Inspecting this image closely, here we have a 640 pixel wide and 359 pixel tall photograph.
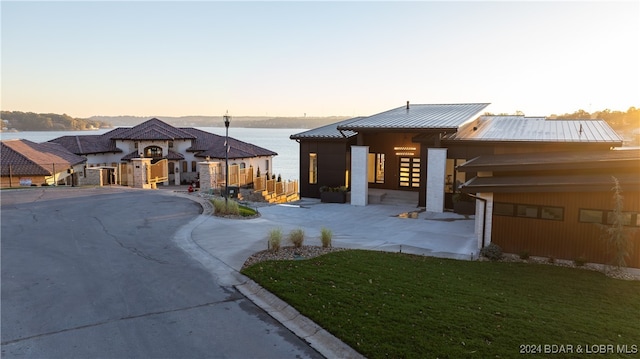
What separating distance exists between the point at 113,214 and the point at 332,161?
1254 cm

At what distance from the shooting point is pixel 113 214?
754 inches

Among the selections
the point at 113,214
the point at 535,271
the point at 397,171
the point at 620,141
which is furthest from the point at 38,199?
the point at 620,141

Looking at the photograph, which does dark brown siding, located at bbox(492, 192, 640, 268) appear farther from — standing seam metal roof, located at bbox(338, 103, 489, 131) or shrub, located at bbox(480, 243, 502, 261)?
standing seam metal roof, located at bbox(338, 103, 489, 131)

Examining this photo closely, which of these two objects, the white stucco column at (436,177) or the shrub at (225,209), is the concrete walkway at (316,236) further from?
the white stucco column at (436,177)

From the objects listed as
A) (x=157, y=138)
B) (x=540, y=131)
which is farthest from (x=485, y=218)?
(x=157, y=138)

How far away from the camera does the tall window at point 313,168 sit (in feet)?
88.5

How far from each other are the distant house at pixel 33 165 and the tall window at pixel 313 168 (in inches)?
874

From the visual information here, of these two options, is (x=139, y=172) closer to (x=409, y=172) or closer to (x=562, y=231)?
(x=409, y=172)

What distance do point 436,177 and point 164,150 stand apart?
3131 cm

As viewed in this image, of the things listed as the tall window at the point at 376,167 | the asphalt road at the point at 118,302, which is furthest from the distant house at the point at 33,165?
the tall window at the point at 376,167

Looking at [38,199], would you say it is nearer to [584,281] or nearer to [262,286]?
[262,286]

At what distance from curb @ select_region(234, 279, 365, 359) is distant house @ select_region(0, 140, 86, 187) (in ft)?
103

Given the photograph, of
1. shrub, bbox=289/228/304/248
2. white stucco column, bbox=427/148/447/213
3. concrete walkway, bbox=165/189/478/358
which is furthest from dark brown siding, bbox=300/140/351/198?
shrub, bbox=289/228/304/248

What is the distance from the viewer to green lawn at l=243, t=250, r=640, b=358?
746 cm
